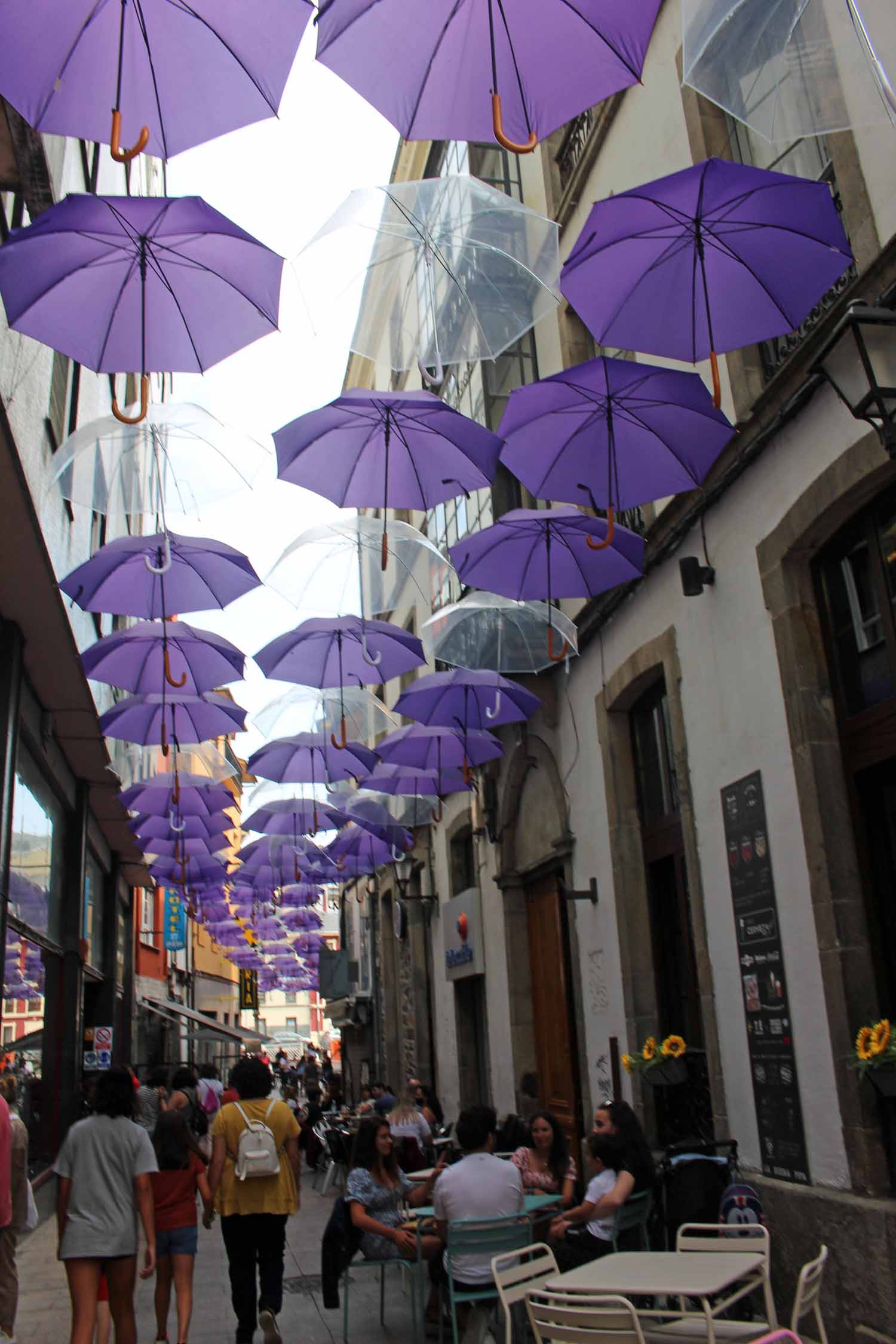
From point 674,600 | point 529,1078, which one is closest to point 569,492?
point 674,600

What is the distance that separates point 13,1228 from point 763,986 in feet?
16.4

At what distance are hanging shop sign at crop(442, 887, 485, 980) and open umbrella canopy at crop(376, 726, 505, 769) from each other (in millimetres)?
3699

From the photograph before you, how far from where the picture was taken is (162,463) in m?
9.78

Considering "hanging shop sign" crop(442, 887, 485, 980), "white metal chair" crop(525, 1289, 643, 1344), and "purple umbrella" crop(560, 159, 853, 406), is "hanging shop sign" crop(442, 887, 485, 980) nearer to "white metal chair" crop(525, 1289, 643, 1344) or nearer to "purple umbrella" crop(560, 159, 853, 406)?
"purple umbrella" crop(560, 159, 853, 406)

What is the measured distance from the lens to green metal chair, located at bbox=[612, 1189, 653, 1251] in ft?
21.7

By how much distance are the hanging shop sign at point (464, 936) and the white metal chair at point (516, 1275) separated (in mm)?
10560

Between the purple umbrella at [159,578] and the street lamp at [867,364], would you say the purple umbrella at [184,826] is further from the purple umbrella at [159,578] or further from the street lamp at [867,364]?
the street lamp at [867,364]

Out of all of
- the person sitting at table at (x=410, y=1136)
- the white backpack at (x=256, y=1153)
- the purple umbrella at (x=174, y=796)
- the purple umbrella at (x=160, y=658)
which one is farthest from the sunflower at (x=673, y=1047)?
the purple umbrella at (x=174, y=796)

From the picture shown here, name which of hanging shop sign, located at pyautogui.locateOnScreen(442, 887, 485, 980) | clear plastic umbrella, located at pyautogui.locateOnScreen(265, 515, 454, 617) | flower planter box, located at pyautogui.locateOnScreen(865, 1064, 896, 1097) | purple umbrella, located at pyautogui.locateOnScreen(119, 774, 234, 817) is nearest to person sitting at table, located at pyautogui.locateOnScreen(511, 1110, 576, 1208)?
flower planter box, located at pyautogui.locateOnScreen(865, 1064, 896, 1097)

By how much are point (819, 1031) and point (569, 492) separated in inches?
156

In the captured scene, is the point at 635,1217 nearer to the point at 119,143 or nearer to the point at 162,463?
the point at 119,143

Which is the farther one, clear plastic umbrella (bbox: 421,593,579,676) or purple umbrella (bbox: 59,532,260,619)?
clear plastic umbrella (bbox: 421,593,579,676)

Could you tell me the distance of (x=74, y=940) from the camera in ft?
53.8

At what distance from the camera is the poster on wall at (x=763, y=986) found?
7.38 meters
